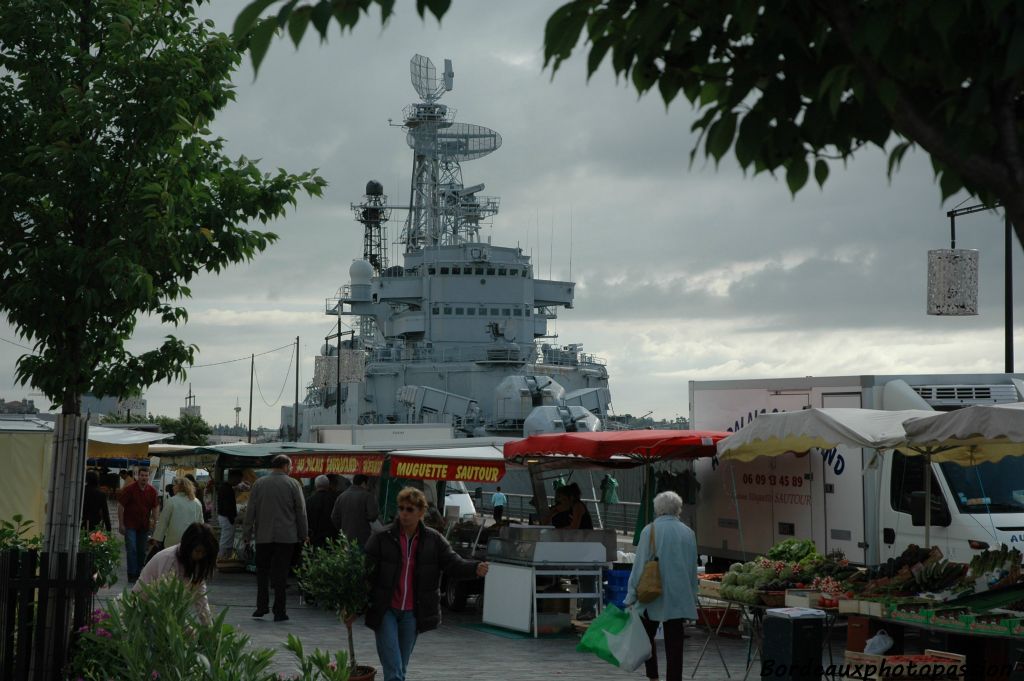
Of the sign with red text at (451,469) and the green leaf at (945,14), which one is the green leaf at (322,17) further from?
the sign with red text at (451,469)

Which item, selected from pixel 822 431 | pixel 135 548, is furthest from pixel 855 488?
pixel 135 548

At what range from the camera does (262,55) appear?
346cm

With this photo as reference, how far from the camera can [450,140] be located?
65.8 metres

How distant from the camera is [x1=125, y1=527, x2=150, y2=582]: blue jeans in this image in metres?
19.9

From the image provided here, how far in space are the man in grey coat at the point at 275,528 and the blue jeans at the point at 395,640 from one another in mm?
6380

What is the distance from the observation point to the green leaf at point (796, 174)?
12.8 feet

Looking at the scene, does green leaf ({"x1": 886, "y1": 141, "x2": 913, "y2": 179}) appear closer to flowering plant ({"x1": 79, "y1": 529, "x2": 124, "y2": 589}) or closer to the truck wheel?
flowering plant ({"x1": 79, "y1": 529, "x2": 124, "y2": 589})

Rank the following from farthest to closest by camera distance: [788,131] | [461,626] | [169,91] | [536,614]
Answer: [461,626]
[536,614]
[169,91]
[788,131]

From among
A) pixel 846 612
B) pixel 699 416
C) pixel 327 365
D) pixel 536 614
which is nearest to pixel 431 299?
pixel 327 365

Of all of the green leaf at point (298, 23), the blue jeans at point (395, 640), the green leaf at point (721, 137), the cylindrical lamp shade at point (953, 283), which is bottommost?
the blue jeans at point (395, 640)

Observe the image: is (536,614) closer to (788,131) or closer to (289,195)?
(289,195)

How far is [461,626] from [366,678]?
601 centimetres

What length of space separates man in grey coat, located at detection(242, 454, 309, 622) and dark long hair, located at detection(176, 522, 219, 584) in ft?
24.9

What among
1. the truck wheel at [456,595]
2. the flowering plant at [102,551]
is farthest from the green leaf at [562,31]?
the truck wheel at [456,595]
